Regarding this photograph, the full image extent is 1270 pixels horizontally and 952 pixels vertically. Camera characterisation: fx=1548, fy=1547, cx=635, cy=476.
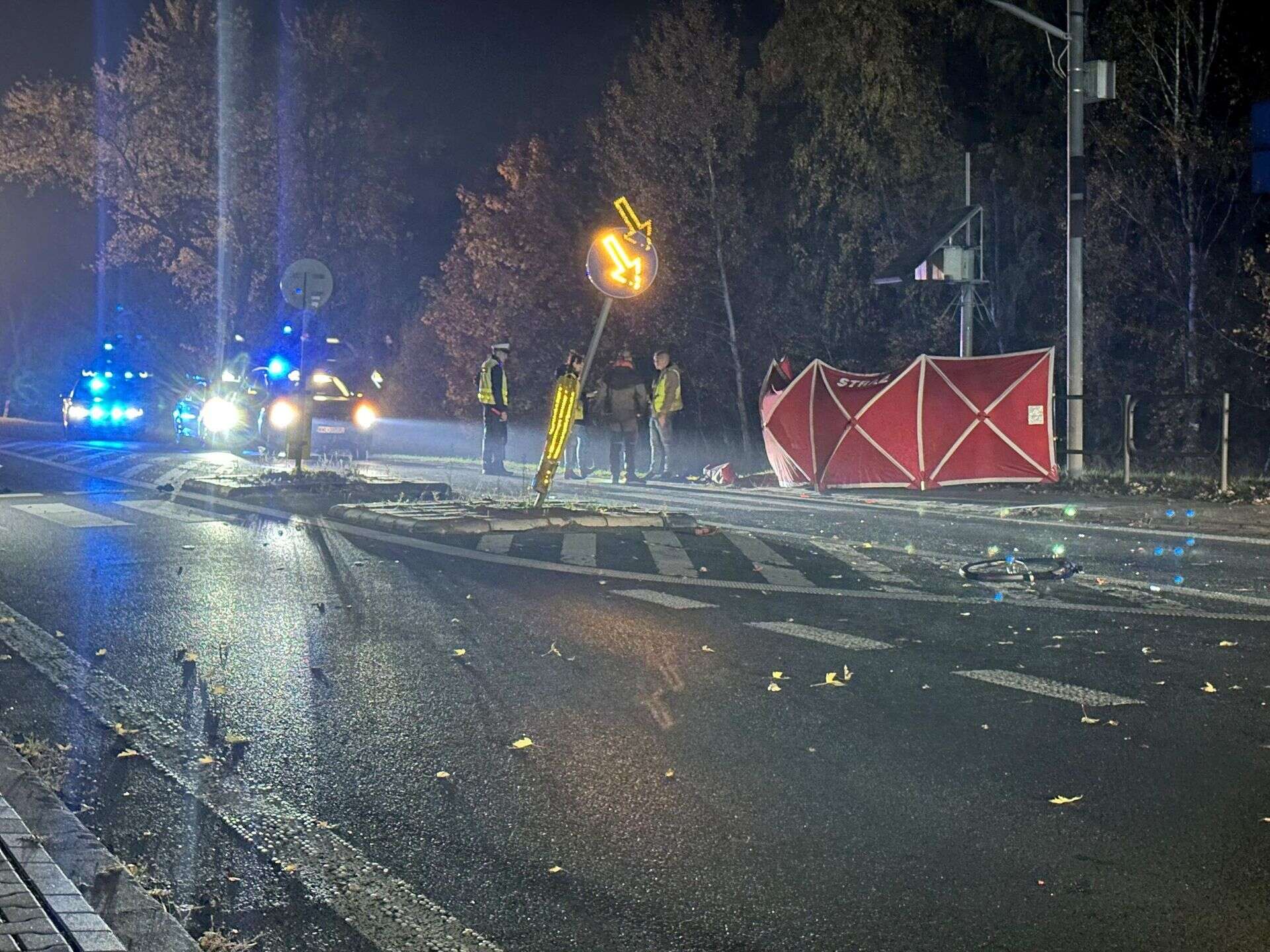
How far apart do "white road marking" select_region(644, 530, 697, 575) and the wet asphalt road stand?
2.97ft

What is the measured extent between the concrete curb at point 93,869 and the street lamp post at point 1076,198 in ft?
52.3

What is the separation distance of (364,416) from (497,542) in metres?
16.1

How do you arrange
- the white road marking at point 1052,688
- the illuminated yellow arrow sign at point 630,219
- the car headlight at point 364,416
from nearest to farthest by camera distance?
1. the white road marking at point 1052,688
2. the illuminated yellow arrow sign at point 630,219
3. the car headlight at point 364,416

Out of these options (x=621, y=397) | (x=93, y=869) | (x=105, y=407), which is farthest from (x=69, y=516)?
(x=105, y=407)

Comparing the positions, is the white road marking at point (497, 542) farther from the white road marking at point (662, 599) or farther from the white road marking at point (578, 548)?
the white road marking at point (662, 599)

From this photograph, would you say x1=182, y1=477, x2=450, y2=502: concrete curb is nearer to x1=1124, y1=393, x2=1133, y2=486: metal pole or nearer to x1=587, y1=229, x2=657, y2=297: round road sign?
x1=587, y1=229, x2=657, y2=297: round road sign

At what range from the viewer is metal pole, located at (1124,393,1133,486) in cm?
1905

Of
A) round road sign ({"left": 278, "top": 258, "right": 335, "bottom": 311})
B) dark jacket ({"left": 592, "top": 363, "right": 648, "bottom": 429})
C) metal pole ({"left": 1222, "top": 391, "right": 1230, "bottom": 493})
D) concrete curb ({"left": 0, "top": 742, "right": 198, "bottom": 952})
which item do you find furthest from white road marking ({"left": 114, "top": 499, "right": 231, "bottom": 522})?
metal pole ({"left": 1222, "top": 391, "right": 1230, "bottom": 493})

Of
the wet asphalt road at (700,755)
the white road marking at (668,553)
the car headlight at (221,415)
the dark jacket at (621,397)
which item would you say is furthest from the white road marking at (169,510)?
the car headlight at (221,415)

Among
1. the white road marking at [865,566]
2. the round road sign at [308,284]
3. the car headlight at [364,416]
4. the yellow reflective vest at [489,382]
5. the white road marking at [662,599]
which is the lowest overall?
the white road marking at [662,599]

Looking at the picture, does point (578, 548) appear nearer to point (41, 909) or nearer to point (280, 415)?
point (41, 909)

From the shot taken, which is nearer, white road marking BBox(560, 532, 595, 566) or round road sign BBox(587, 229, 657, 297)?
white road marking BBox(560, 532, 595, 566)

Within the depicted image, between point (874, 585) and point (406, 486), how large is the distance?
28.2 ft

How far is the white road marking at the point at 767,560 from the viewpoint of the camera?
37.0ft
